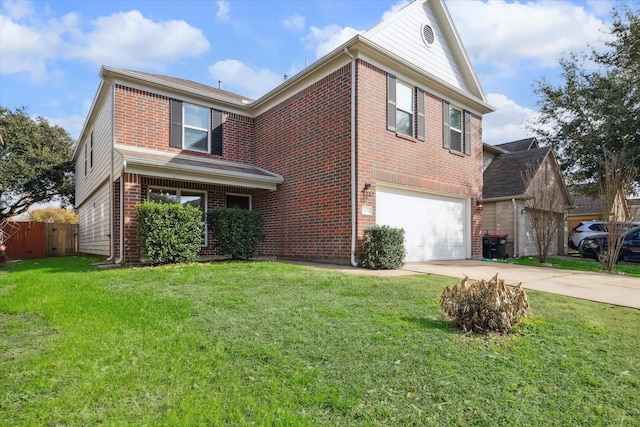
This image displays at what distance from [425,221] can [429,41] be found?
5755mm

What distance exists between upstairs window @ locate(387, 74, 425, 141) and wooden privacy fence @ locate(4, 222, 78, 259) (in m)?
14.8

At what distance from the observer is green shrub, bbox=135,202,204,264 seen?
26.0 ft

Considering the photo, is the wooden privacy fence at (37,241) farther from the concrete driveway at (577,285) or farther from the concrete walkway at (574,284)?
the concrete driveway at (577,285)

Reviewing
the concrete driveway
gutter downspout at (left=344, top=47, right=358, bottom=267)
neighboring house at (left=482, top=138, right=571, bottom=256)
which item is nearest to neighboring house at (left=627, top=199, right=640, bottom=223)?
neighboring house at (left=482, top=138, right=571, bottom=256)

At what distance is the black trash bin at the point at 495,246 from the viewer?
44.4 ft

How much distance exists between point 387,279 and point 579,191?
17198 mm

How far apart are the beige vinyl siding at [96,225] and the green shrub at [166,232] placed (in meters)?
4.28

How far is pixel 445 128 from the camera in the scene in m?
11.3

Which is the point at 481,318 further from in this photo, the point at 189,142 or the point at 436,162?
the point at 189,142

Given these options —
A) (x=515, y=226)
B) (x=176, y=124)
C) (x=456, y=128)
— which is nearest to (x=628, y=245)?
(x=515, y=226)

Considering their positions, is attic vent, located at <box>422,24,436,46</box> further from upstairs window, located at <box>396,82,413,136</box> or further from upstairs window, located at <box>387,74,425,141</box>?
upstairs window, located at <box>396,82,413,136</box>

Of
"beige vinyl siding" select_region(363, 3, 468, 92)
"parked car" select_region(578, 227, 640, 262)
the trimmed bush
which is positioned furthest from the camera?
"parked car" select_region(578, 227, 640, 262)

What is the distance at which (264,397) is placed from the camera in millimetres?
2270

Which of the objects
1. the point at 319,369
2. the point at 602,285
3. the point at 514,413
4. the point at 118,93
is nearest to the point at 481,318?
the point at 514,413
